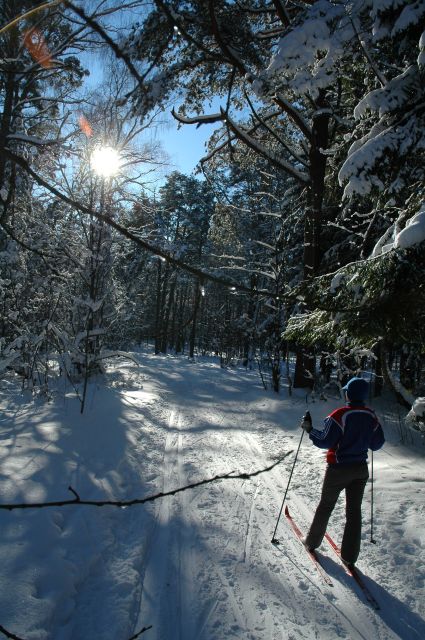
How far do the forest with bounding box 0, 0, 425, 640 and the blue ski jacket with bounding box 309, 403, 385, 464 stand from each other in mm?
777

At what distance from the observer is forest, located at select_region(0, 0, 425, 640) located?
2.61m

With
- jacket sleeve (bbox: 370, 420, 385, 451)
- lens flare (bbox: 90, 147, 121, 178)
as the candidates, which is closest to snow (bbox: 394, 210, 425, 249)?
jacket sleeve (bbox: 370, 420, 385, 451)

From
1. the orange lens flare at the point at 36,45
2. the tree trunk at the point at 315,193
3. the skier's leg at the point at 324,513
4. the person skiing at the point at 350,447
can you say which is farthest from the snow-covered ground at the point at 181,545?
the tree trunk at the point at 315,193

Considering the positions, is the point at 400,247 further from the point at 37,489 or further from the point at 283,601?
the point at 37,489

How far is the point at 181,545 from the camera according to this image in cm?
460

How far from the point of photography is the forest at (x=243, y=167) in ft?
8.57

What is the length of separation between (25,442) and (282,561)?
4.54 m

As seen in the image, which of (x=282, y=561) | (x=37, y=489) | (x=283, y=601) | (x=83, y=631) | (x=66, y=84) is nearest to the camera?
(x=83, y=631)

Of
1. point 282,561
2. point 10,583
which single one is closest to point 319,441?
point 282,561

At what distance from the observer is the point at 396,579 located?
4223 millimetres

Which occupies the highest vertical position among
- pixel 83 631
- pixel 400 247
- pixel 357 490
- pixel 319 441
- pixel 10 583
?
pixel 400 247

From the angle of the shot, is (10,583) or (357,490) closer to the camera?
(10,583)

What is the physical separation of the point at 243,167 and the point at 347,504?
444 inches

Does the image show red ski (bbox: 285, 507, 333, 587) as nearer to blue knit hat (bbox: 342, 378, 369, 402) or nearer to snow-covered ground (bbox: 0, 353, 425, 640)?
snow-covered ground (bbox: 0, 353, 425, 640)
